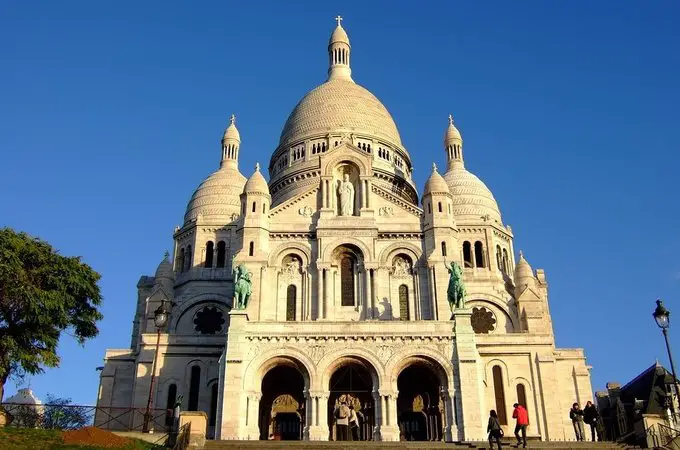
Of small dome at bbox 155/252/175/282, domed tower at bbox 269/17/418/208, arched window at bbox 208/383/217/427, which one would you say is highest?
domed tower at bbox 269/17/418/208

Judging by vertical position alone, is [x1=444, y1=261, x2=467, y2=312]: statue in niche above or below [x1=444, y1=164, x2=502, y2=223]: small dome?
below

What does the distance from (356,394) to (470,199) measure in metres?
22.7

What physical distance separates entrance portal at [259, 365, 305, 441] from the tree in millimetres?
9966

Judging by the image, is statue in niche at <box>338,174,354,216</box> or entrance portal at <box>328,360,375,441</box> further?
statue in niche at <box>338,174,354,216</box>

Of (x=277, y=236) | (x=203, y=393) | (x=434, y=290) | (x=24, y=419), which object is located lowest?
(x=24, y=419)

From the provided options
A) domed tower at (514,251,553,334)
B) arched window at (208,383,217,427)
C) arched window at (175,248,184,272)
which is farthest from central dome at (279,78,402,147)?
arched window at (208,383,217,427)

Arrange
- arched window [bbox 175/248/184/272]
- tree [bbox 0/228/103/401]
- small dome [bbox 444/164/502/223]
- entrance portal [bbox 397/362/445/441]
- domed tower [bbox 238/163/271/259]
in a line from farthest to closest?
small dome [bbox 444/164/502/223], arched window [bbox 175/248/184/272], domed tower [bbox 238/163/271/259], entrance portal [bbox 397/362/445/441], tree [bbox 0/228/103/401]

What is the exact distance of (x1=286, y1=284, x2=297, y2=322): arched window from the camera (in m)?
44.4

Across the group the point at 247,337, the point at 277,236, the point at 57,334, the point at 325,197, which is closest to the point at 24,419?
the point at 57,334

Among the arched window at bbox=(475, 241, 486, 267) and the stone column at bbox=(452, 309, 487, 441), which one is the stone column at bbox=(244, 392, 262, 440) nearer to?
the stone column at bbox=(452, 309, 487, 441)

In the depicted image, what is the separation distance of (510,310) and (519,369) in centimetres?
629

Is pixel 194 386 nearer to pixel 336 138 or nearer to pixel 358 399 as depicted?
pixel 358 399

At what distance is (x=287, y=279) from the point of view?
150 ft

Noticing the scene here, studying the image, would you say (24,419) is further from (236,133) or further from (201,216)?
(236,133)
